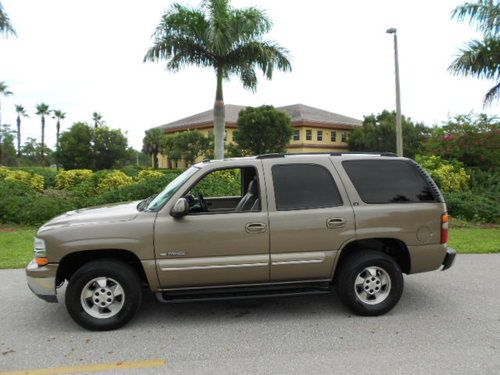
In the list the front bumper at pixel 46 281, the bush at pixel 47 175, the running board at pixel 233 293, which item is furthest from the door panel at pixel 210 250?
the bush at pixel 47 175

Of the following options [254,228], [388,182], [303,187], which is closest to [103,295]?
[254,228]

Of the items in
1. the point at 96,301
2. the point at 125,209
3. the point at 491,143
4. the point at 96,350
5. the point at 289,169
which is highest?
the point at 491,143

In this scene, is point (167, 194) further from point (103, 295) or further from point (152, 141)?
point (152, 141)

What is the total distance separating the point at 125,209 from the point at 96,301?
3.50 ft

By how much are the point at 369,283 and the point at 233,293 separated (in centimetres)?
152

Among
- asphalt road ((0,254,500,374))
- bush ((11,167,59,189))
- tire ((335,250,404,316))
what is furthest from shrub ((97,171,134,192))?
A: tire ((335,250,404,316))

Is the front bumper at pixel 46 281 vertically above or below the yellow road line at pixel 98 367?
above

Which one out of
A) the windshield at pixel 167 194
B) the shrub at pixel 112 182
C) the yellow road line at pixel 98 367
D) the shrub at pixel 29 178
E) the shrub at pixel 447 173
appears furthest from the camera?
the shrub at pixel 29 178

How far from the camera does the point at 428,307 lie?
17.4 ft

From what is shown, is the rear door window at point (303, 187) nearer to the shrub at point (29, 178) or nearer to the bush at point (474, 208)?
the bush at point (474, 208)

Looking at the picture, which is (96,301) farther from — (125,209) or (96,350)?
(125,209)

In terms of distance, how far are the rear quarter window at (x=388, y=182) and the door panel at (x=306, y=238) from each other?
356mm

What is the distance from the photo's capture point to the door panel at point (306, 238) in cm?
484

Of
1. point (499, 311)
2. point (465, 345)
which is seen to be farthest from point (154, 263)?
point (499, 311)
